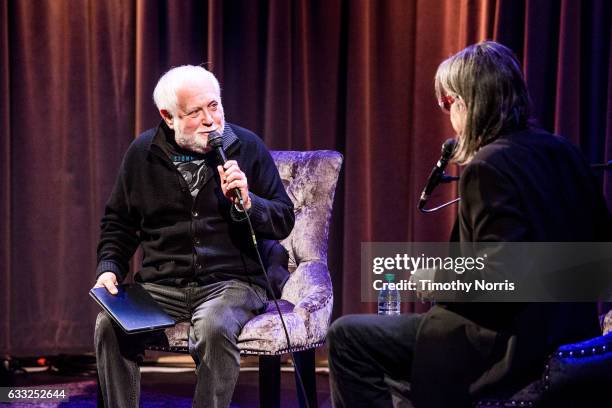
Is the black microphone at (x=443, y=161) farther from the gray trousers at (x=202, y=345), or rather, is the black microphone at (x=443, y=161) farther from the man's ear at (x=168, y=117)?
the man's ear at (x=168, y=117)

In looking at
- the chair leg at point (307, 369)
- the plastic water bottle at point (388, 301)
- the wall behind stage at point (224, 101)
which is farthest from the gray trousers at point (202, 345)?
the wall behind stage at point (224, 101)

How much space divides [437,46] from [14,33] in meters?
2.38

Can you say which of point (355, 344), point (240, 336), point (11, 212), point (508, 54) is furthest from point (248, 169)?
point (11, 212)

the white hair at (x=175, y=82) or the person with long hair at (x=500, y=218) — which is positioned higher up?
the white hair at (x=175, y=82)

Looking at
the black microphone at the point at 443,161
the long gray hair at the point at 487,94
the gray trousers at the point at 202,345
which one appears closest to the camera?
the long gray hair at the point at 487,94

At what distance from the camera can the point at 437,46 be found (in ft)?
13.8

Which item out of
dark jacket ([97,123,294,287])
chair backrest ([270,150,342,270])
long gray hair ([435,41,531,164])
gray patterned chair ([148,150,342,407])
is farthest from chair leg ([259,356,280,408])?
long gray hair ([435,41,531,164])

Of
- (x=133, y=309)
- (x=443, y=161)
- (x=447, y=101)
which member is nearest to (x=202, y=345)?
(x=133, y=309)

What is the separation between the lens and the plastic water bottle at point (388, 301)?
4.20 m

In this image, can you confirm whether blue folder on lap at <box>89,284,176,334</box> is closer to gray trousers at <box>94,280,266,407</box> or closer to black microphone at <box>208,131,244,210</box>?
gray trousers at <box>94,280,266,407</box>

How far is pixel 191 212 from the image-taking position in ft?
10.4

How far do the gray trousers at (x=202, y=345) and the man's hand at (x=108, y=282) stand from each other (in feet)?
0.38

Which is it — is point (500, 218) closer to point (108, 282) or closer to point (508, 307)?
point (508, 307)

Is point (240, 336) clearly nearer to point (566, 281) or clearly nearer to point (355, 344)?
point (355, 344)
